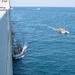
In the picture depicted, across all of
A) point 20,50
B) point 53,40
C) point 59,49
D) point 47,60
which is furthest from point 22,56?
point 53,40

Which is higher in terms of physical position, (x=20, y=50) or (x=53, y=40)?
(x=20, y=50)

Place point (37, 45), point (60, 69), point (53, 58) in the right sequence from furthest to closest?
1. point (37, 45)
2. point (53, 58)
3. point (60, 69)

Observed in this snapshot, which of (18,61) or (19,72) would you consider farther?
(18,61)

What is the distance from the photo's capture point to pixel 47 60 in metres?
63.2

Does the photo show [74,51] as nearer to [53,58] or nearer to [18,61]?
[53,58]

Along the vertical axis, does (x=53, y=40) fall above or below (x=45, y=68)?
below

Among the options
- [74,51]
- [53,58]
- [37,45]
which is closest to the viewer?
[53,58]

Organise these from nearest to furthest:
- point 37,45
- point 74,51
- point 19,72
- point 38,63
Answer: point 19,72 < point 38,63 < point 74,51 < point 37,45

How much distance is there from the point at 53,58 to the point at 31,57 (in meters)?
5.91

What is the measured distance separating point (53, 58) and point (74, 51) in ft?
42.7

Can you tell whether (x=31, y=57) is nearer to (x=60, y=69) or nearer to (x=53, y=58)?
(x=53, y=58)

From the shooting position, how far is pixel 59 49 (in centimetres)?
7819

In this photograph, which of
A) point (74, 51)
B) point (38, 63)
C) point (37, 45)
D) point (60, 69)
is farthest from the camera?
point (37, 45)

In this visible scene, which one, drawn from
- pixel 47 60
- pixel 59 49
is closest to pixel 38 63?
pixel 47 60
